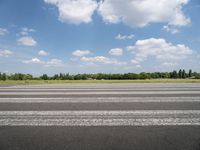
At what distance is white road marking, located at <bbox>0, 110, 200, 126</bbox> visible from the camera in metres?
6.56

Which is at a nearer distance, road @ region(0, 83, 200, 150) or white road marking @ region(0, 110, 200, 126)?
road @ region(0, 83, 200, 150)

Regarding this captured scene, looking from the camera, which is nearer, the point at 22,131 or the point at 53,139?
the point at 53,139

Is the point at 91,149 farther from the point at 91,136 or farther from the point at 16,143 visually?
the point at 16,143

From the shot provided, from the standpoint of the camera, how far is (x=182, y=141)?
4875 mm

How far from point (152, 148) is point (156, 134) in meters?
1.02

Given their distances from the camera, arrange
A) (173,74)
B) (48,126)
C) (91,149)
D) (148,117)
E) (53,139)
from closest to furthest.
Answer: (91,149)
(53,139)
(48,126)
(148,117)
(173,74)

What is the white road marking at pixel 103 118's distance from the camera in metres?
6.56

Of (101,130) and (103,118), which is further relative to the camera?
(103,118)

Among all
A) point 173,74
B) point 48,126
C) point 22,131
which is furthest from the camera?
point 173,74

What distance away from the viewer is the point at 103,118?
723cm

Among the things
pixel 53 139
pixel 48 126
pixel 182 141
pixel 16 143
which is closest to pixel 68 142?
pixel 53 139

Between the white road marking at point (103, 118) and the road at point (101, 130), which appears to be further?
the white road marking at point (103, 118)

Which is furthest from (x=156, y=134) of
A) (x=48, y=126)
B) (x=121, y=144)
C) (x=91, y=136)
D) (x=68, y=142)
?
(x=48, y=126)

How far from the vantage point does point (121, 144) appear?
4.69 meters
